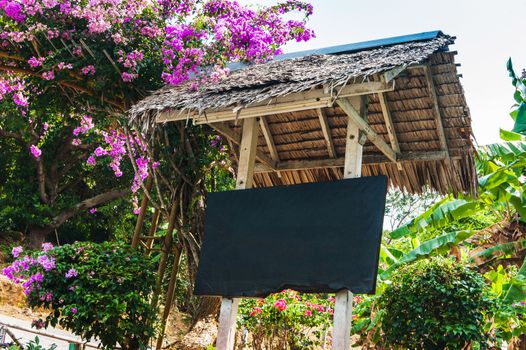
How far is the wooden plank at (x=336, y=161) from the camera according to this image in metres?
5.64

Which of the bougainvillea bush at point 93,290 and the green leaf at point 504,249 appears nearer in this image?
the bougainvillea bush at point 93,290

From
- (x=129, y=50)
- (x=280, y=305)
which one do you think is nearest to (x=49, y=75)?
(x=129, y=50)

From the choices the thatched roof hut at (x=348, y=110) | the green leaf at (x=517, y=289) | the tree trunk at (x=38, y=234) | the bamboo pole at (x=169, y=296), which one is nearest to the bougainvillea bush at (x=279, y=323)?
the bamboo pole at (x=169, y=296)

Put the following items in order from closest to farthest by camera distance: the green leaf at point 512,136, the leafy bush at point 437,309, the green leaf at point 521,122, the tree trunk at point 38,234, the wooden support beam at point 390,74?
the wooden support beam at point 390,74, the leafy bush at point 437,309, the green leaf at point 521,122, the green leaf at point 512,136, the tree trunk at point 38,234

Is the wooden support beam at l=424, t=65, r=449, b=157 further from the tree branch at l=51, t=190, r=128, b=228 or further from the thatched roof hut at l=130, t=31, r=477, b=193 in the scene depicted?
the tree branch at l=51, t=190, r=128, b=228

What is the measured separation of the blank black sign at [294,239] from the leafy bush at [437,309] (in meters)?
1.13

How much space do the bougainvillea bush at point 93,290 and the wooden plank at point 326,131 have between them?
229 centimetres

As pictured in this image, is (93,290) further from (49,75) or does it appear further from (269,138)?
(49,75)

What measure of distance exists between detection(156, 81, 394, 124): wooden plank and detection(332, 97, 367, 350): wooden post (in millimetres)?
400

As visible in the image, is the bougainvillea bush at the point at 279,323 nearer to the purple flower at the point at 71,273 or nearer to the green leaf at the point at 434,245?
the green leaf at the point at 434,245

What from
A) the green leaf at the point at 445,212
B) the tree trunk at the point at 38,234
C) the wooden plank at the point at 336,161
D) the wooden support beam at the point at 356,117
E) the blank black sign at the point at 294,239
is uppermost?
the tree trunk at the point at 38,234

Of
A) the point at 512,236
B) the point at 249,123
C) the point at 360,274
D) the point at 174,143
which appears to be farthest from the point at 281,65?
the point at 512,236

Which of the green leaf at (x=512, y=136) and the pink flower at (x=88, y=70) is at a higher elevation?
the green leaf at (x=512, y=136)

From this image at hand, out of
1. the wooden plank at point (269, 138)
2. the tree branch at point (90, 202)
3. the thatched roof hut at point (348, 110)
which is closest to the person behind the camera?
the thatched roof hut at point (348, 110)
